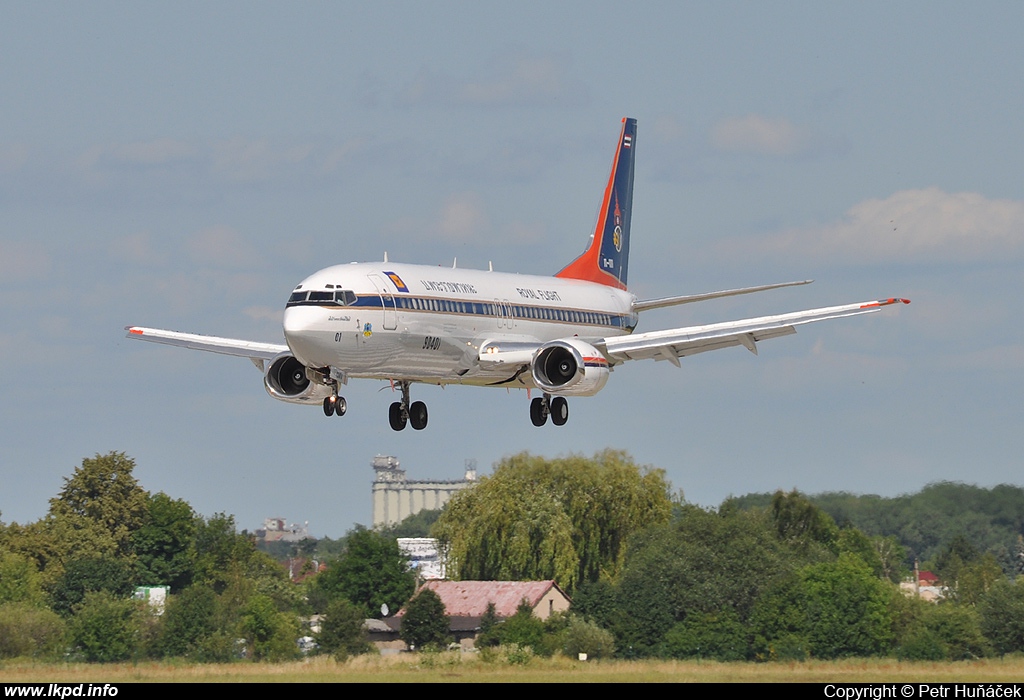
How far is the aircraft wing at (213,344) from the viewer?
216 feet

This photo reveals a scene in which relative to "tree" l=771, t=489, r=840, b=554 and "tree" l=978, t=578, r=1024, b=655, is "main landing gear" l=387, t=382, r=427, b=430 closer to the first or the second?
"tree" l=978, t=578, r=1024, b=655

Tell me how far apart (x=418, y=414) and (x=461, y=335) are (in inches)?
167

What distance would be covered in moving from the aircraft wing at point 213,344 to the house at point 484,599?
1310 inches

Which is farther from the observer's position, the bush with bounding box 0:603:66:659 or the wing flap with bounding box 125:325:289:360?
the bush with bounding box 0:603:66:659

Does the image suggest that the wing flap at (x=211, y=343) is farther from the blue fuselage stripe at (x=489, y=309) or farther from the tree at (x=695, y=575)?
the tree at (x=695, y=575)

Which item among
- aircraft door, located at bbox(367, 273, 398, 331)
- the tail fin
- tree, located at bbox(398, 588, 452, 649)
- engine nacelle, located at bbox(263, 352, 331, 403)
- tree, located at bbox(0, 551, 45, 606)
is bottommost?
tree, located at bbox(398, 588, 452, 649)

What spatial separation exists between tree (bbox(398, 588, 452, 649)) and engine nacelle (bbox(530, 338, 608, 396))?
3821cm

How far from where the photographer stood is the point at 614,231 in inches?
3093

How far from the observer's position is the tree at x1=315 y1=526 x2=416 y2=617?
111m

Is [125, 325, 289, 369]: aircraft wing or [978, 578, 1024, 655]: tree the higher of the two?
[125, 325, 289, 369]: aircraft wing

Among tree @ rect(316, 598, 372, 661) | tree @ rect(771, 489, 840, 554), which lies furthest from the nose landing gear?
→ tree @ rect(771, 489, 840, 554)

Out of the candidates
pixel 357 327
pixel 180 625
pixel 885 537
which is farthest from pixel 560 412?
pixel 885 537

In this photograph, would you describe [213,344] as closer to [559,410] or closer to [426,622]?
A: [559,410]

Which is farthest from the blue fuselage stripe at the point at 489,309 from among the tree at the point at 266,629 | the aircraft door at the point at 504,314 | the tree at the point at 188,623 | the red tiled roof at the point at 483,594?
the red tiled roof at the point at 483,594
